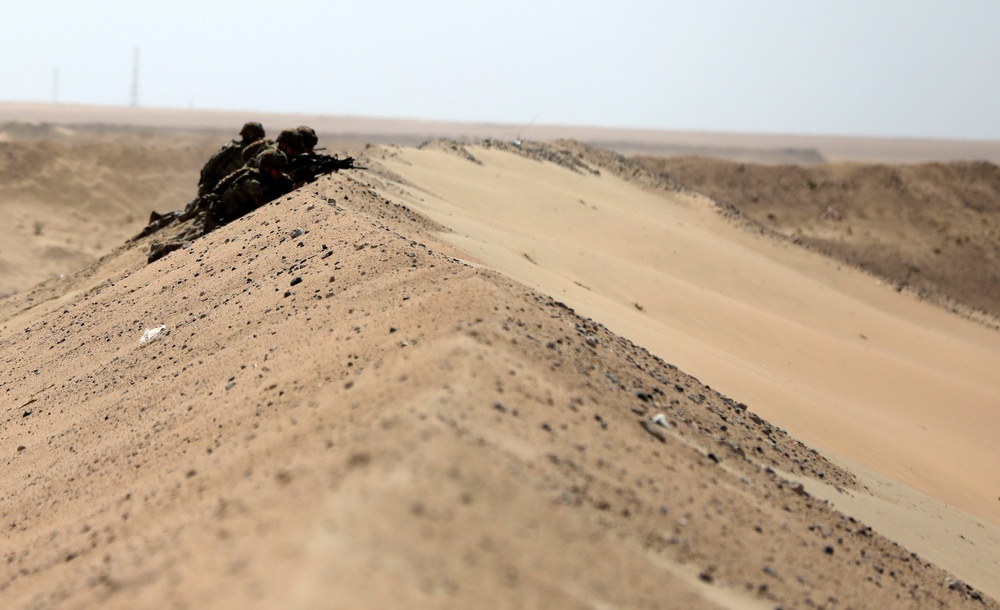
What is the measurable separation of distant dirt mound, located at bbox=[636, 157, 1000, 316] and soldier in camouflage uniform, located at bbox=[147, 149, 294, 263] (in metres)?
22.6

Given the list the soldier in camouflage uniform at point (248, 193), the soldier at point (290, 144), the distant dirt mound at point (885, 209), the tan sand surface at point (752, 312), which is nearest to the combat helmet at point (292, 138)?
the soldier at point (290, 144)

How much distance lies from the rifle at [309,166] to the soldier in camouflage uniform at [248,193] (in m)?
0.12

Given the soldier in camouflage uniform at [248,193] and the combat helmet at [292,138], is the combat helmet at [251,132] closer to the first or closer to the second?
the combat helmet at [292,138]

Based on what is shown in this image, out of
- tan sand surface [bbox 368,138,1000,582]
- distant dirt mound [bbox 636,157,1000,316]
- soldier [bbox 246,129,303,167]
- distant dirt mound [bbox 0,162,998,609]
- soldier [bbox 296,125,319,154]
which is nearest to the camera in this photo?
distant dirt mound [bbox 0,162,998,609]

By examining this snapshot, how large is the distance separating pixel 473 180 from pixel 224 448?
12318 mm

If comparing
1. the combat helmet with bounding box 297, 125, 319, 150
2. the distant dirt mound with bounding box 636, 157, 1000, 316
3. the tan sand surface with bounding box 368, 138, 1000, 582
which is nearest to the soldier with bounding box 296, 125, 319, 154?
the combat helmet with bounding box 297, 125, 319, 150

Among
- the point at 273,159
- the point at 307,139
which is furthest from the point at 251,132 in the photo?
the point at 273,159

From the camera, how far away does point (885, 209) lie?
34094 mm

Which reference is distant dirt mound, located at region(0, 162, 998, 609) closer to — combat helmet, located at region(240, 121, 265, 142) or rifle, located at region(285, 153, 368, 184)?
rifle, located at region(285, 153, 368, 184)

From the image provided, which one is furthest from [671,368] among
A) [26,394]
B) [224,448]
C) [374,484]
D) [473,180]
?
[473,180]

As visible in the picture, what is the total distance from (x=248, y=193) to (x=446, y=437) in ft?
21.8

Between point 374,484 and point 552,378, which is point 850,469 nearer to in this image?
point 552,378

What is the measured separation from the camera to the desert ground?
319 cm

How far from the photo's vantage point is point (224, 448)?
4.42 metres
